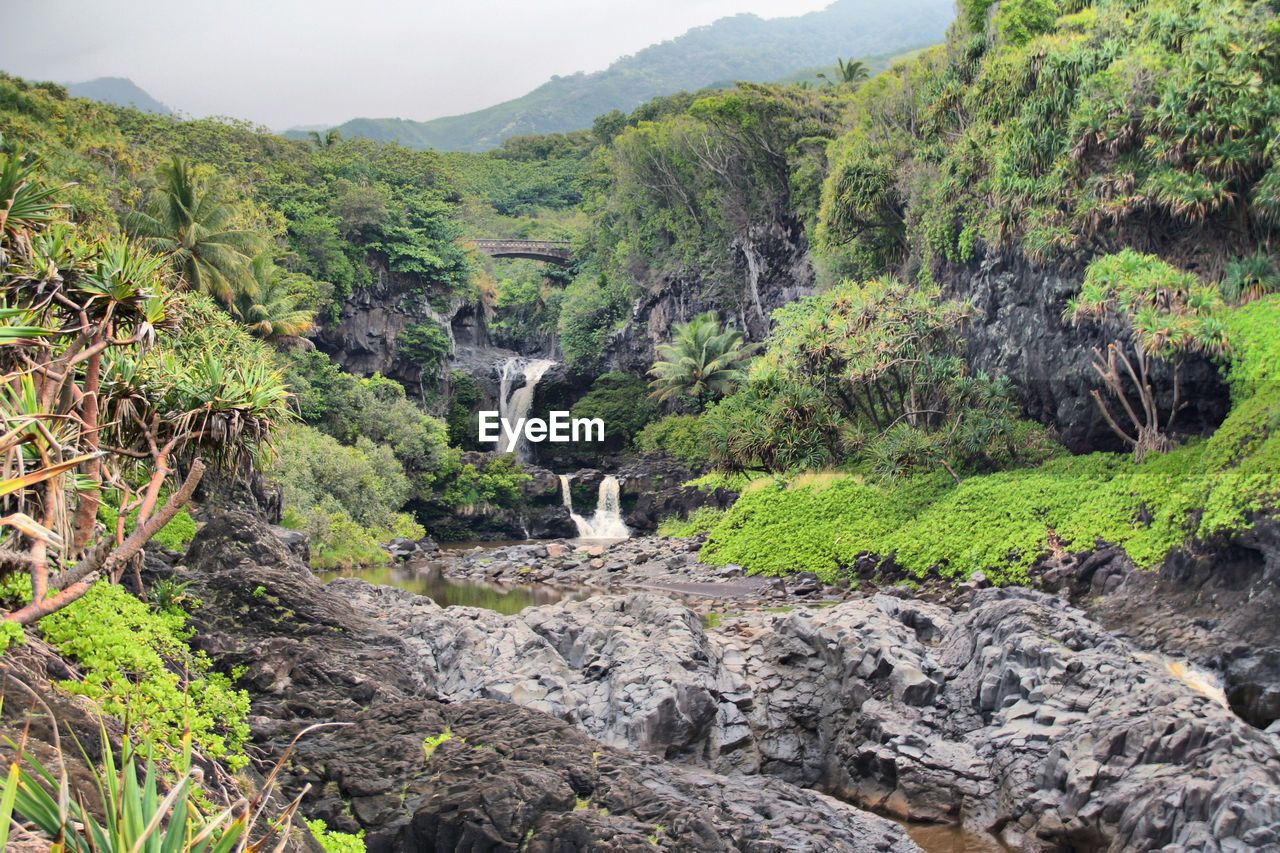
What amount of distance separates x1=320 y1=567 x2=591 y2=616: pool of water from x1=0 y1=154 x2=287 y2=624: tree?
1154cm

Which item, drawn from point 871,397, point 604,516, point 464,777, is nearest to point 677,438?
point 604,516

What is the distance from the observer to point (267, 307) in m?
26.0

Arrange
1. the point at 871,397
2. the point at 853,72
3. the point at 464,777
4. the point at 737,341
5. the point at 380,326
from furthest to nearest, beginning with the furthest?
the point at 853,72, the point at 380,326, the point at 737,341, the point at 871,397, the point at 464,777

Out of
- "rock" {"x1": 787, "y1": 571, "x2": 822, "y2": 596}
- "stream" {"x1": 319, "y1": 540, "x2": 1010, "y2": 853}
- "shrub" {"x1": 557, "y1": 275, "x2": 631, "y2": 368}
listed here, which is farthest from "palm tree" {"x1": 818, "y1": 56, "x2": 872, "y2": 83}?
"stream" {"x1": 319, "y1": 540, "x2": 1010, "y2": 853}

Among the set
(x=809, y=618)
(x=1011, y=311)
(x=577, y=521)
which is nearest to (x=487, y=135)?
(x=577, y=521)

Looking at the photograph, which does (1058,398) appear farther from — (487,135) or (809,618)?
(487,135)

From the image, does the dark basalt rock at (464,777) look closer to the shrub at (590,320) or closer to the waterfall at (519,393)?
the waterfall at (519,393)

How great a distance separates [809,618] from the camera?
12.5 m

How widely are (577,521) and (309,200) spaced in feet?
64.5

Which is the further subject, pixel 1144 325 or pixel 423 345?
pixel 423 345

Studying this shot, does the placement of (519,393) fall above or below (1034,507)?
above

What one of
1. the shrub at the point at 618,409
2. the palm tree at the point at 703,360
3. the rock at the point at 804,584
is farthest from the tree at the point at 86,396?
the shrub at the point at 618,409

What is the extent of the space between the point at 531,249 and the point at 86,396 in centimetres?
4117

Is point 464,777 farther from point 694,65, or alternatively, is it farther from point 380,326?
point 694,65
